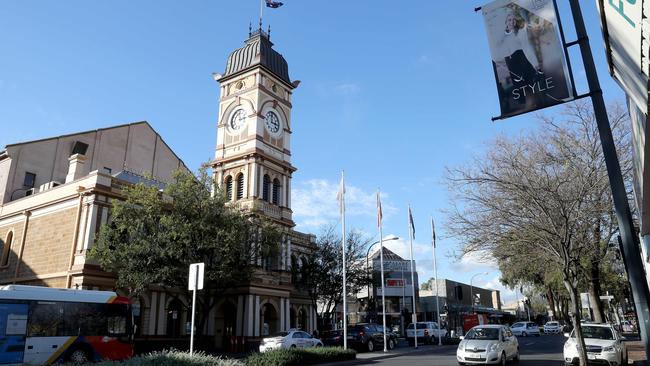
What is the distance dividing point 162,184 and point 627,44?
3789cm

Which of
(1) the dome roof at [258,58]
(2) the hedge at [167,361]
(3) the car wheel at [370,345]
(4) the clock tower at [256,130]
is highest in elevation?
(1) the dome roof at [258,58]

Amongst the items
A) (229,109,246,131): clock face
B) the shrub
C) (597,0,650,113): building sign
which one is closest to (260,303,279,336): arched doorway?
the shrub

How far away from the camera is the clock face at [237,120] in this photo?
42.2 metres

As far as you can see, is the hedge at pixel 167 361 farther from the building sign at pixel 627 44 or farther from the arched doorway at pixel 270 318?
the arched doorway at pixel 270 318

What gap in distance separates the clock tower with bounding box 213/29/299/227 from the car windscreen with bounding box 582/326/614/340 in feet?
82.0

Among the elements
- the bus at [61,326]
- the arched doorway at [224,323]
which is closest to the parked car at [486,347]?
the bus at [61,326]

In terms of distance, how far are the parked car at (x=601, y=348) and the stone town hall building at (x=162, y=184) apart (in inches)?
778

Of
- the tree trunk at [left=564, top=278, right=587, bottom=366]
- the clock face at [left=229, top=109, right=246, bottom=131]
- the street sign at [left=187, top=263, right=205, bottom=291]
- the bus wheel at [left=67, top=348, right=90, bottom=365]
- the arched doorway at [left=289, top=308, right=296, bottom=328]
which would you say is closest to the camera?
the tree trunk at [left=564, top=278, right=587, bottom=366]

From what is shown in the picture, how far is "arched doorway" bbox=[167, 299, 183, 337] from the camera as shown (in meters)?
33.2

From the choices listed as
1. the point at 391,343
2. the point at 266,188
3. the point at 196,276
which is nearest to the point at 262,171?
the point at 266,188

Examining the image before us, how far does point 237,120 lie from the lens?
42750 millimetres

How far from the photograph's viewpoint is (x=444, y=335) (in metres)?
44.2

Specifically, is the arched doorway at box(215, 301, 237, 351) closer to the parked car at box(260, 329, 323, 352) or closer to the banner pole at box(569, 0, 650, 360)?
the parked car at box(260, 329, 323, 352)

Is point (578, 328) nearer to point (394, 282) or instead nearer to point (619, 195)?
point (619, 195)
